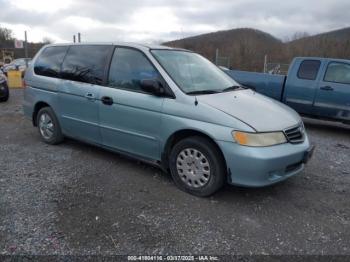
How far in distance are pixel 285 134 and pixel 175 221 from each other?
152cm

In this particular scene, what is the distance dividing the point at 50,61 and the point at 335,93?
6.02m

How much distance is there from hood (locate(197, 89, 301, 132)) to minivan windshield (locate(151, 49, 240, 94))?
9.0 inches

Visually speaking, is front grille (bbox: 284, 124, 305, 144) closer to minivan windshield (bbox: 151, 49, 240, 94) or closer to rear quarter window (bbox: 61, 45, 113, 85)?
minivan windshield (bbox: 151, 49, 240, 94)

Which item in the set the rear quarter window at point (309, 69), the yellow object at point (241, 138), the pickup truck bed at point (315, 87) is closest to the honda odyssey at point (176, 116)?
the yellow object at point (241, 138)

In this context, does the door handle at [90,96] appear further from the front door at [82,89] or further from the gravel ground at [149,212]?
the gravel ground at [149,212]

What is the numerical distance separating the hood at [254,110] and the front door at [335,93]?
12.9 ft

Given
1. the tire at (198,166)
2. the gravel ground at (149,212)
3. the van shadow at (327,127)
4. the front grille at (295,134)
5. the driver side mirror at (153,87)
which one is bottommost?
the gravel ground at (149,212)

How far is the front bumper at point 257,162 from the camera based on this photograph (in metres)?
3.41

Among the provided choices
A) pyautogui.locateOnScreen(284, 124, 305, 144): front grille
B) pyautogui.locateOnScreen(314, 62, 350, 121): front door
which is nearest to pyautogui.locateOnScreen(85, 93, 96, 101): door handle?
pyautogui.locateOnScreen(284, 124, 305, 144): front grille

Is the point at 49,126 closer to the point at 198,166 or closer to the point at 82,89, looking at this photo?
the point at 82,89

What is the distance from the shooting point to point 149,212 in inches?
138

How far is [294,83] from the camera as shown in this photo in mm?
8039

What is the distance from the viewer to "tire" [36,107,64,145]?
5.53 meters

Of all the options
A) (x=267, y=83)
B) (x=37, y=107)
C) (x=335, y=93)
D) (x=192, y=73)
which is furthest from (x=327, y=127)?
(x=37, y=107)
